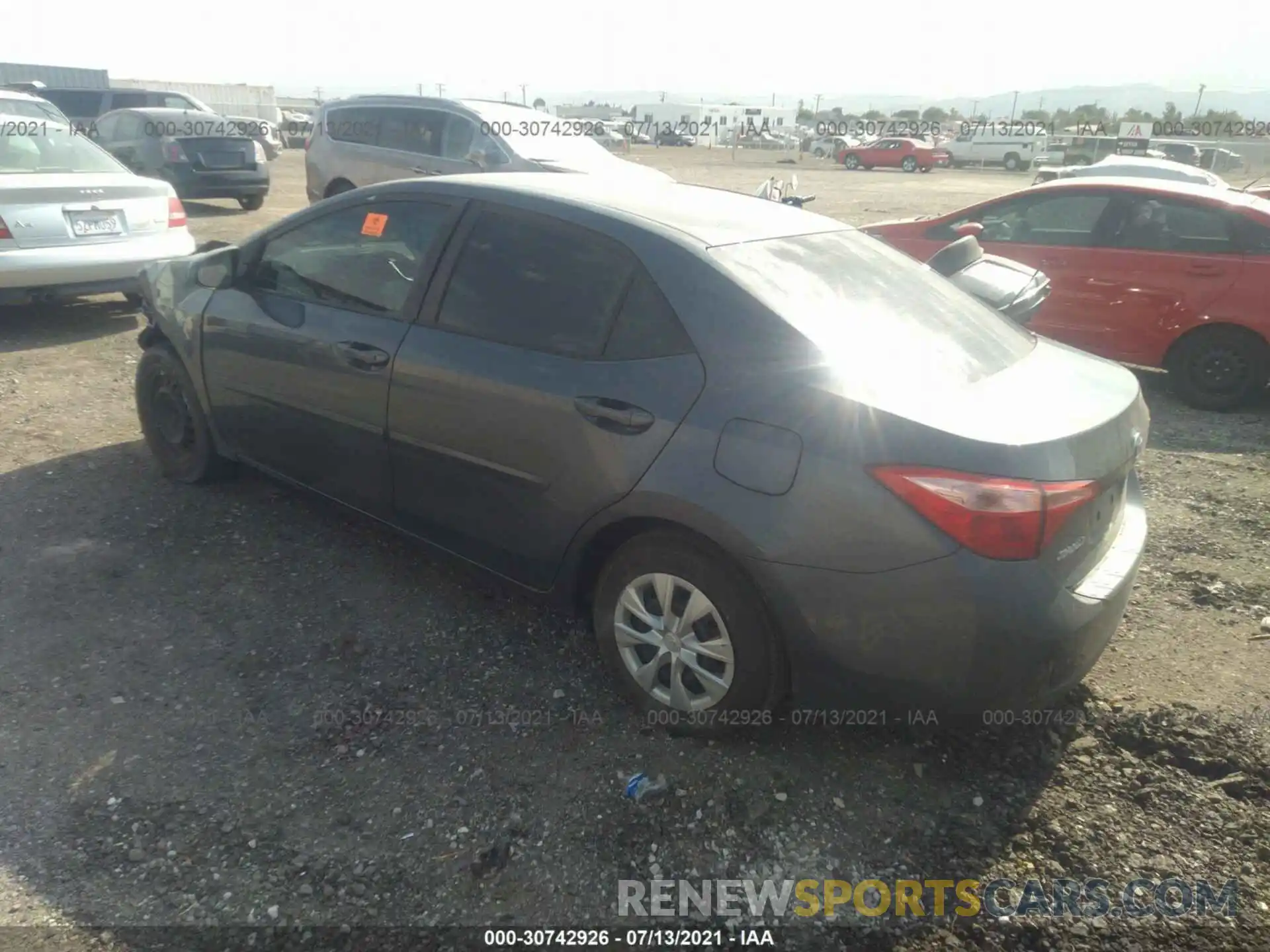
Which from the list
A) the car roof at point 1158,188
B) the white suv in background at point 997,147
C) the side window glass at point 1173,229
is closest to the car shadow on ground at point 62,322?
the car roof at point 1158,188

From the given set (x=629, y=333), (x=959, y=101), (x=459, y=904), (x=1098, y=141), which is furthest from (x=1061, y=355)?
(x=959, y=101)

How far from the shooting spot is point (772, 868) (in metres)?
2.51

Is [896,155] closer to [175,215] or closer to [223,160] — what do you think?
[223,160]

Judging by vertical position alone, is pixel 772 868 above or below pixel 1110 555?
below

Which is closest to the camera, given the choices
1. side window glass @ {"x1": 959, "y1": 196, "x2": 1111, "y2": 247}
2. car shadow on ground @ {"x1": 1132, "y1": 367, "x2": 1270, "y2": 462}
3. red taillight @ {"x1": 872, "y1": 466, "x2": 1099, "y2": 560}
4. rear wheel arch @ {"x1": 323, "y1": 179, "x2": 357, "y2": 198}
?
red taillight @ {"x1": 872, "y1": 466, "x2": 1099, "y2": 560}

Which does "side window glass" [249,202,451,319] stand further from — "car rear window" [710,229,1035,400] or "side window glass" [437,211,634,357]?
"car rear window" [710,229,1035,400]

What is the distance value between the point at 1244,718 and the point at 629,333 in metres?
2.39

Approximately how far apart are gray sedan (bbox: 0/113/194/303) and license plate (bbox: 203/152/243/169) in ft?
18.6

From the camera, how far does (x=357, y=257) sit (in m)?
3.74

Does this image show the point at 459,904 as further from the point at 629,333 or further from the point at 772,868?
the point at 629,333

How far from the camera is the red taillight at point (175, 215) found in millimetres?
7680

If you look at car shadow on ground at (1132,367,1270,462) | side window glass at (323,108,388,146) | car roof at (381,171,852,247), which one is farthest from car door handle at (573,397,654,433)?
side window glass at (323,108,388,146)

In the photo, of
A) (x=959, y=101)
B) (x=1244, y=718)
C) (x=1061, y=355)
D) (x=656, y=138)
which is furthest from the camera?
(x=959, y=101)

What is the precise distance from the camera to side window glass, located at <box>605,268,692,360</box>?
282 cm
